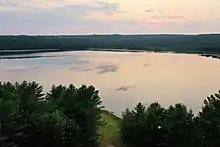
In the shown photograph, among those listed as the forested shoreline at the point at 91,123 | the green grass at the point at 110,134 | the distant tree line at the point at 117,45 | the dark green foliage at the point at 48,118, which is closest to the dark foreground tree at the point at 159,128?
the forested shoreline at the point at 91,123

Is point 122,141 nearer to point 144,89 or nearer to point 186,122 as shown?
point 186,122

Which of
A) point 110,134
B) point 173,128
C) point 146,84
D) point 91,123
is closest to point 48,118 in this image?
point 91,123

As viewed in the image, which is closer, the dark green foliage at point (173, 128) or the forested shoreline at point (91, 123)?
the forested shoreline at point (91, 123)

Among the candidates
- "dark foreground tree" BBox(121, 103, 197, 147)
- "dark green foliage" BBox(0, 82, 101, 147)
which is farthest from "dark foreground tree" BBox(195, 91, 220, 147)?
"dark green foliage" BBox(0, 82, 101, 147)

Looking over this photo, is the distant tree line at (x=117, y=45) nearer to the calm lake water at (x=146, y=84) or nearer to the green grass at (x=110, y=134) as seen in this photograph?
the calm lake water at (x=146, y=84)

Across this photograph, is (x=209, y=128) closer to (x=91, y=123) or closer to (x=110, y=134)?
(x=91, y=123)

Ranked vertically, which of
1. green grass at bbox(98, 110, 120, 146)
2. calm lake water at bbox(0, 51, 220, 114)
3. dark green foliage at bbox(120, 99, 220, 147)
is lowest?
calm lake water at bbox(0, 51, 220, 114)

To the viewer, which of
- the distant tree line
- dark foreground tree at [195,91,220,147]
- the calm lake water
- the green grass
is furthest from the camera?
the distant tree line

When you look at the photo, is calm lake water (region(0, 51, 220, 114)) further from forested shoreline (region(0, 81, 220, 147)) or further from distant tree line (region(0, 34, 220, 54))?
distant tree line (region(0, 34, 220, 54))
